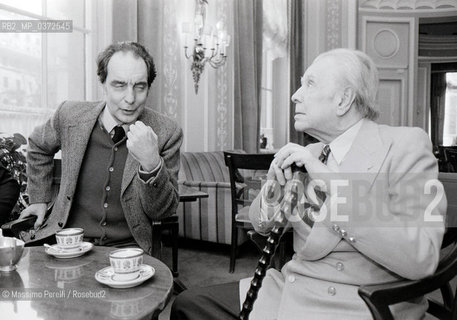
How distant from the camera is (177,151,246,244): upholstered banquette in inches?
156

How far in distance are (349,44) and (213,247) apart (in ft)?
18.2

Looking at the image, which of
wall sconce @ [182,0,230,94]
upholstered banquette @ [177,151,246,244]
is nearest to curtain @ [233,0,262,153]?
wall sconce @ [182,0,230,94]

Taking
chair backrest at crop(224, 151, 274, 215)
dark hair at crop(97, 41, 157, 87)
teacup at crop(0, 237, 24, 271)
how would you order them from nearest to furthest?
teacup at crop(0, 237, 24, 271) < dark hair at crop(97, 41, 157, 87) < chair backrest at crop(224, 151, 274, 215)

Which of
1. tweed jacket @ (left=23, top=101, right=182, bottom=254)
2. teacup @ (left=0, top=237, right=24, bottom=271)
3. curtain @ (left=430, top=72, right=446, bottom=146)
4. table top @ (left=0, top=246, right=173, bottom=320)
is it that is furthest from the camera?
curtain @ (left=430, top=72, right=446, bottom=146)

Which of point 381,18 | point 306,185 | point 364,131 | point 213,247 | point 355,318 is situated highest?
point 381,18

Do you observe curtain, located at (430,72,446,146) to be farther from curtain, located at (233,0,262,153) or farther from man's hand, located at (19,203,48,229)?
man's hand, located at (19,203,48,229)

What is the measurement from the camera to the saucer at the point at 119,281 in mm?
1116

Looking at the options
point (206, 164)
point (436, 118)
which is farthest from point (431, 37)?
point (206, 164)

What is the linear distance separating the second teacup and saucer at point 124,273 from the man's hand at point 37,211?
91 cm

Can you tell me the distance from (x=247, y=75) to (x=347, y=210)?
4609 mm

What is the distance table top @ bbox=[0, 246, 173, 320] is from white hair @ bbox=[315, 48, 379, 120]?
0.78 meters

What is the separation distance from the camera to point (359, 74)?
136 centimetres

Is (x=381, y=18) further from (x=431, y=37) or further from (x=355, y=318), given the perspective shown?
(x=355, y=318)

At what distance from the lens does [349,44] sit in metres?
8.36
